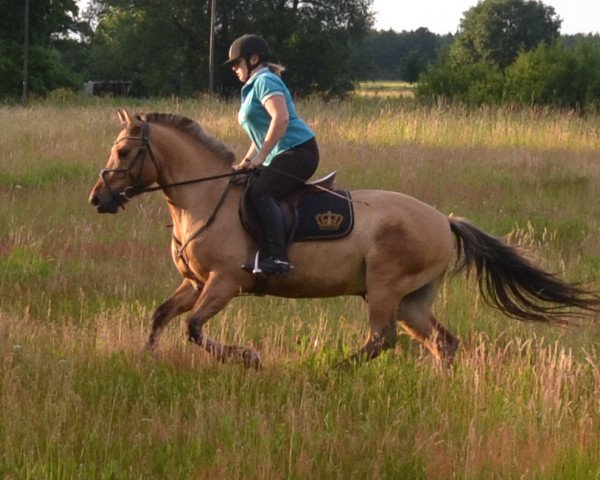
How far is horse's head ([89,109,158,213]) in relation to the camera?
707cm

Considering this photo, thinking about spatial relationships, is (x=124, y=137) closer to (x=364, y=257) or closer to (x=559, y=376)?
(x=364, y=257)

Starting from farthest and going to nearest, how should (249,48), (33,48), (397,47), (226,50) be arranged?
(397,47) → (226,50) → (33,48) → (249,48)

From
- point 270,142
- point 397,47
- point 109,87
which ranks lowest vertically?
point 109,87

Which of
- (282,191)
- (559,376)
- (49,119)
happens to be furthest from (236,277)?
(49,119)

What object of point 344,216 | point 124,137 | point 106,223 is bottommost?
point 106,223

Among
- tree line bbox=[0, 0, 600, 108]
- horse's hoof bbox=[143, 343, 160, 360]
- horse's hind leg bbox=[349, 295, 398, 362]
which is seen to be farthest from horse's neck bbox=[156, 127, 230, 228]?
tree line bbox=[0, 0, 600, 108]

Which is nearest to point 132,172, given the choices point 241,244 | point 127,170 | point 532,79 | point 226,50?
point 127,170

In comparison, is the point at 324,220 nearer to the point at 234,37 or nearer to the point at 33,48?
the point at 33,48

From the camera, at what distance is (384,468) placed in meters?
5.11

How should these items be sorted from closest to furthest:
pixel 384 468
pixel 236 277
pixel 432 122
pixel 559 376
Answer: pixel 384 468 → pixel 559 376 → pixel 236 277 → pixel 432 122

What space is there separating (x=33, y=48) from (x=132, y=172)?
43827 millimetres

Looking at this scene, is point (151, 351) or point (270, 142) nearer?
point (151, 351)

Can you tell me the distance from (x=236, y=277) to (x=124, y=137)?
4.10 ft

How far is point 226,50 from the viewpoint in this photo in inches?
2196
